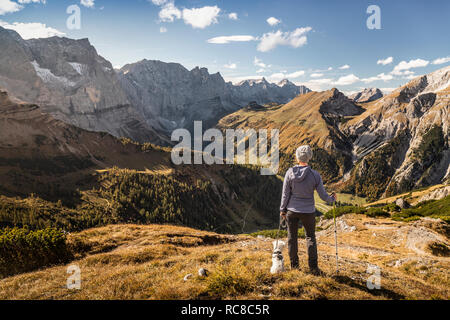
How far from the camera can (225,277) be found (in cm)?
834

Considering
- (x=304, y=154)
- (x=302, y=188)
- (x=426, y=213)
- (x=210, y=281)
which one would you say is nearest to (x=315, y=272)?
(x=302, y=188)

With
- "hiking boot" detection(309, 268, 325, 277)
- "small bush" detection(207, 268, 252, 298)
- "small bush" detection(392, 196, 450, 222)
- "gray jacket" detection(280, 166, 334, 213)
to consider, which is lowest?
"small bush" detection(392, 196, 450, 222)

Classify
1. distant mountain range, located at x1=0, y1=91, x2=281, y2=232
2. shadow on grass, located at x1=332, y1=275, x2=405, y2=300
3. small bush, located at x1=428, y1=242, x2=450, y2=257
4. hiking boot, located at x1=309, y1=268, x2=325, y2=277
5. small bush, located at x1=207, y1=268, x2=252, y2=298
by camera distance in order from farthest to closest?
distant mountain range, located at x1=0, y1=91, x2=281, y2=232 < small bush, located at x1=428, y1=242, x2=450, y2=257 < hiking boot, located at x1=309, y1=268, x2=325, y2=277 < shadow on grass, located at x1=332, y1=275, x2=405, y2=300 < small bush, located at x1=207, y1=268, x2=252, y2=298

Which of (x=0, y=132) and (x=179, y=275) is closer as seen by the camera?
→ (x=179, y=275)

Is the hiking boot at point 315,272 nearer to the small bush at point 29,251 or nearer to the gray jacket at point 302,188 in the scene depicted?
the gray jacket at point 302,188

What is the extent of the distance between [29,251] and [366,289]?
17.7 meters

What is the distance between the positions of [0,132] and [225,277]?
141706mm

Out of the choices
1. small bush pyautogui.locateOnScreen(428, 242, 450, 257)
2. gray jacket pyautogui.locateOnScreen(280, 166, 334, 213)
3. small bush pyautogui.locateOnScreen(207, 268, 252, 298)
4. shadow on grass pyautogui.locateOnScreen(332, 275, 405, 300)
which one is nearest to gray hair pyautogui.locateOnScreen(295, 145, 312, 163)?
gray jacket pyautogui.locateOnScreen(280, 166, 334, 213)

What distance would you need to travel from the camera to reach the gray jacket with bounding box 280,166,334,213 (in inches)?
358

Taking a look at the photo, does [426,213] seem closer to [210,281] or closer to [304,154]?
[304,154]

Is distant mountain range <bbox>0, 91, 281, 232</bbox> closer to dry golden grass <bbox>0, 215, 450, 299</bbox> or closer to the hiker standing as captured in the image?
dry golden grass <bbox>0, 215, 450, 299</bbox>
